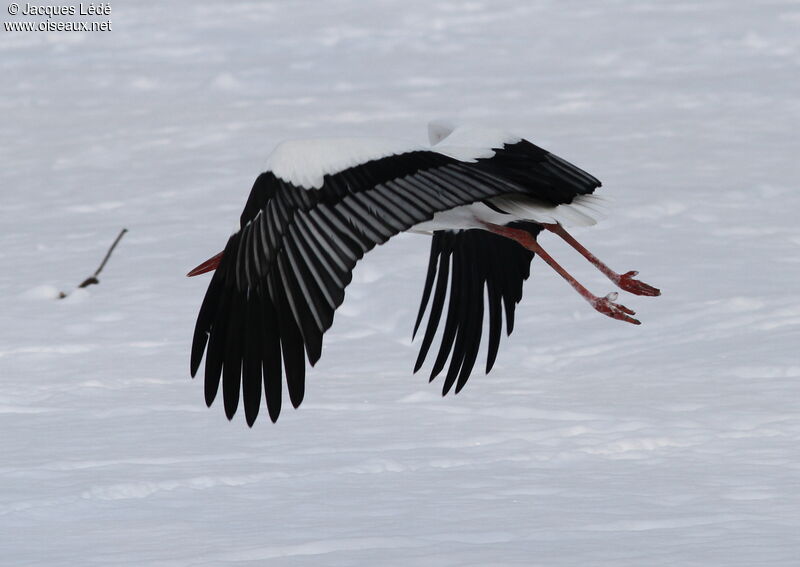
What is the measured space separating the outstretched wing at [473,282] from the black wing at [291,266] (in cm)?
172

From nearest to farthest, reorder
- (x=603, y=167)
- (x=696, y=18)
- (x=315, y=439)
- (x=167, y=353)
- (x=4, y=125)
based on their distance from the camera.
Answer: (x=315, y=439), (x=167, y=353), (x=603, y=167), (x=4, y=125), (x=696, y=18)

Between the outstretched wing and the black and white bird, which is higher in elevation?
the black and white bird

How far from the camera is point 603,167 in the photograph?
12141 mm

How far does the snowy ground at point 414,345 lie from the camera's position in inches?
179

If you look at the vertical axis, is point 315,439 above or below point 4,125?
above

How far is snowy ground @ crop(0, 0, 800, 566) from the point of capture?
455cm

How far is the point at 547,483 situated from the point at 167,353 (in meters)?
3.04

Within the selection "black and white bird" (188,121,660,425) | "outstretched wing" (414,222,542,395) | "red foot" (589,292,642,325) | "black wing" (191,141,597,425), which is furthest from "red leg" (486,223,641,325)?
"black wing" (191,141,597,425)

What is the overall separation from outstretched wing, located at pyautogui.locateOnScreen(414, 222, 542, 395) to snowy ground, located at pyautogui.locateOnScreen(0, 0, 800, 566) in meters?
0.29

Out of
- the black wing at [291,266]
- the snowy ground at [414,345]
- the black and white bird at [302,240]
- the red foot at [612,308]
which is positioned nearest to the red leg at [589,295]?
the red foot at [612,308]

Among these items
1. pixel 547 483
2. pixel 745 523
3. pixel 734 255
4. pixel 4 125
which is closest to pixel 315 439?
pixel 547 483

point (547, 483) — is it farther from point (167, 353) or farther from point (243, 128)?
point (243, 128)

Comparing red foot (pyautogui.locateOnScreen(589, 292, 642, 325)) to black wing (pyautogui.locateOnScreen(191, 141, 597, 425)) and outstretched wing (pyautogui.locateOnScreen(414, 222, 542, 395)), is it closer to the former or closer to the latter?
outstretched wing (pyautogui.locateOnScreen(414, 222, 542, 395))

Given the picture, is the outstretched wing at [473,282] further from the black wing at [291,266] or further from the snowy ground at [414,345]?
the black wing at [291,266]
